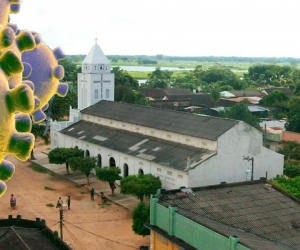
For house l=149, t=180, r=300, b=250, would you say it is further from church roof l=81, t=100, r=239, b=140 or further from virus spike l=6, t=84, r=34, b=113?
virus spike l=6, t=84, r=34, b=113

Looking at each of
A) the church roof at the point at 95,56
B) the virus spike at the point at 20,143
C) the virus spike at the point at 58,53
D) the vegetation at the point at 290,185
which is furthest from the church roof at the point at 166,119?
the virus spike at the point at 20,143

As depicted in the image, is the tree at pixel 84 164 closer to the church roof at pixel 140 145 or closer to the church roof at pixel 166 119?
the church roof at pixel 140 145

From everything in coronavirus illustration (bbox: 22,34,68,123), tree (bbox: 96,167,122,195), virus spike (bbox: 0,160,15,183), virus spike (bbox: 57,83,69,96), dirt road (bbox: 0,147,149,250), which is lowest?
dirt road (bbox: 0,147,149,250)

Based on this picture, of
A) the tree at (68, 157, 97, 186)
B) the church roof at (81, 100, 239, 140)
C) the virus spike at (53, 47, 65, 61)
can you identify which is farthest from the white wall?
the virus spike at (53, 47, 65, 61)

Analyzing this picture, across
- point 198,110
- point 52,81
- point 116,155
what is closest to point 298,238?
point 52,81

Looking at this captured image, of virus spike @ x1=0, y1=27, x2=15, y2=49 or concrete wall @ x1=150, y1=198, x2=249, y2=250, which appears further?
concrete wall @ x1=150, y1=198, x2=249, y2=250

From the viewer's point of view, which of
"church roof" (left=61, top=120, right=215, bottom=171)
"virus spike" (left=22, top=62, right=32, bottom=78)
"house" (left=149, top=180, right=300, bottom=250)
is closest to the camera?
"virus spike" (left=22, top=62, right=32, bottom=78)

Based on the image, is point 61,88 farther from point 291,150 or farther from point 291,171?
point 291,150

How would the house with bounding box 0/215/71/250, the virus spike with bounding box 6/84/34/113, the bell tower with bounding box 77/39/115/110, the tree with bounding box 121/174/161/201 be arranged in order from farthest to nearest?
the bell tower with bounding box 77/39/115/110, the tree with bounding box 121/174/161/201, the house with bounding box 0/215/71/250, the virus spike with bounding box 6/84/34/113

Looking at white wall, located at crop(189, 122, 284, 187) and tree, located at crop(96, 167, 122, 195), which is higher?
white wall, located at crop(189, 122, 284, 187)
